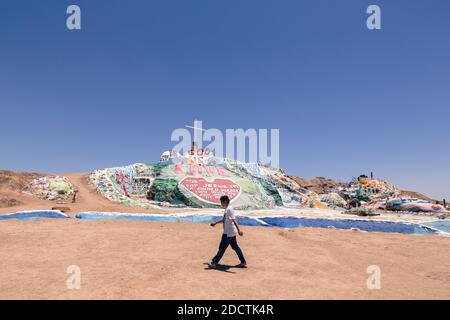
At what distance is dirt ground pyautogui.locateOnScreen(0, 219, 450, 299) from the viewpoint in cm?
586

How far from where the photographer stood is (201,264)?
789cm

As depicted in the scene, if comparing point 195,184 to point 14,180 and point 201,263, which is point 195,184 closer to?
point 14,180

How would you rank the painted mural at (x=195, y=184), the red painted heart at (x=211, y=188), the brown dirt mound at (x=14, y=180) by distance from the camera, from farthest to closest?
the red painted heart at (x=211, y=188) < the painted mural at (x=195, y=184) < the brown dirt mound at (x=14, y=180)

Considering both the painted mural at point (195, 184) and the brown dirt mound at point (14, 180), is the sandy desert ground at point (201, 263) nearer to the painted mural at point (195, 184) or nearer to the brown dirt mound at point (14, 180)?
the painted mural at point (195, 184)

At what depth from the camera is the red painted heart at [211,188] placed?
27.1m

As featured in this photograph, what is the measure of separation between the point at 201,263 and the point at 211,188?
20.0 metres

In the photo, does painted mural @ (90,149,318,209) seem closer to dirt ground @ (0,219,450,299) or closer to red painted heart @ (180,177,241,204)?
red painted heart @ (180,177,241,204)

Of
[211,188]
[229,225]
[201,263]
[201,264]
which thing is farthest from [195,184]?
[229,225]

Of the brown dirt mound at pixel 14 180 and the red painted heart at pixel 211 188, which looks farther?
the red painted heart at pixel 211 188

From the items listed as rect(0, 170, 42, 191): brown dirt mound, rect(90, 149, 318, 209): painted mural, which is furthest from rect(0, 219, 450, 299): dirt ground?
rect(0, 170, 42, 191): brown dirt mound

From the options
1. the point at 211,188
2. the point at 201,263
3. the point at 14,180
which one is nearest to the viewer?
the point at 201,263

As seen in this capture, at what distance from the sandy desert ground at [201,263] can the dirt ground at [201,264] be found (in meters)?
0.02

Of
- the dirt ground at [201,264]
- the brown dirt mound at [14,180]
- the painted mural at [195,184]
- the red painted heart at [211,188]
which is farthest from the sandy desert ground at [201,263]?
the brown dirt mound at [14,180]

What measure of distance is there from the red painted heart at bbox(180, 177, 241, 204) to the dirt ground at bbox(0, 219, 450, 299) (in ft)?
42.9
